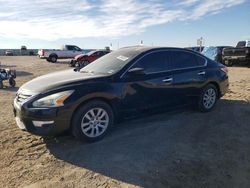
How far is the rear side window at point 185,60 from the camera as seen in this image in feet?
21.8

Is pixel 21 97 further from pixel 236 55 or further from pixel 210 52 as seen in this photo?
pixel 210 52

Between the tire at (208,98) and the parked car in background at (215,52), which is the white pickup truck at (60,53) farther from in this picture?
the tire at (208,98)

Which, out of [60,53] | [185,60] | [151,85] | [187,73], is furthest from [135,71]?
[60,53]

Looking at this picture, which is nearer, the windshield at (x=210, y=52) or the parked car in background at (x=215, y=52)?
the parked car in background at (x=215, y=52)

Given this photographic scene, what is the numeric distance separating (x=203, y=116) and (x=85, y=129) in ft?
9.80

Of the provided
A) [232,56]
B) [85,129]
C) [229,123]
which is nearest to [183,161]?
[85,129]

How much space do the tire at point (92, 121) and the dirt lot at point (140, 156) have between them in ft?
0.57

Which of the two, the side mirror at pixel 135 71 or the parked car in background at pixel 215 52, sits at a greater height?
the parked car in background at pixel 215 52

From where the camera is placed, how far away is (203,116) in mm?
6891

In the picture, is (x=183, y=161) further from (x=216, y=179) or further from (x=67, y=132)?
(x=67, y=132)

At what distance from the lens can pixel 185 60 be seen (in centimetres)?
687

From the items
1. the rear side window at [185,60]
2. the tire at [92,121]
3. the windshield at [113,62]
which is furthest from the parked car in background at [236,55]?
the tire at [92,121]

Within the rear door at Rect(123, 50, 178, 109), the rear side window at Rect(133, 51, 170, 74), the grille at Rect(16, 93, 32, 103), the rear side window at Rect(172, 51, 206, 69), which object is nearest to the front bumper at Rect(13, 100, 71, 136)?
the grille at Rect(16, 93, 32, 103)

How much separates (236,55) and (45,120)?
1797 cm
